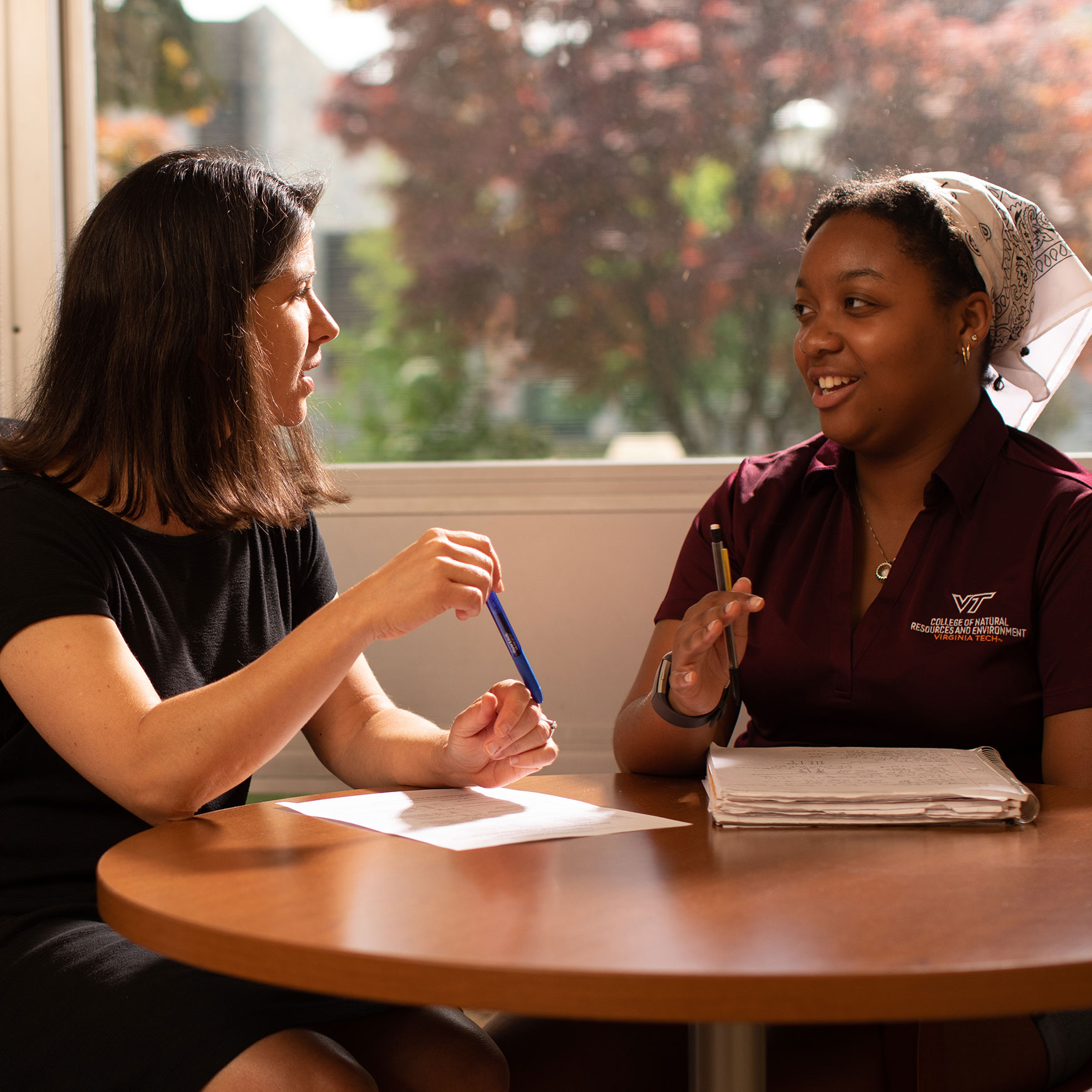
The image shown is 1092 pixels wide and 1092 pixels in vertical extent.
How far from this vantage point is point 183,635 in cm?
137

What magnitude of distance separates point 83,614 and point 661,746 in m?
0.70

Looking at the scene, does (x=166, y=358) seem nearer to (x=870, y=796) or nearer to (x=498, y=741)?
(x=498, y=741)

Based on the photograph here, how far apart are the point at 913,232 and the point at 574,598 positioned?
95cm

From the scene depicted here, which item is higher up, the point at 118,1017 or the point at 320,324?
the point at 320,324

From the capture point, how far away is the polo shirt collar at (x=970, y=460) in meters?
1.58

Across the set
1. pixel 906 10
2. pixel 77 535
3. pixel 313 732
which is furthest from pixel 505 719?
pixel 906 10

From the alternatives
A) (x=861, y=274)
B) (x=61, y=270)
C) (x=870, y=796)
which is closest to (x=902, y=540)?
(x=861, y=274)

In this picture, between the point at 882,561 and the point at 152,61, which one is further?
the point at 152,61

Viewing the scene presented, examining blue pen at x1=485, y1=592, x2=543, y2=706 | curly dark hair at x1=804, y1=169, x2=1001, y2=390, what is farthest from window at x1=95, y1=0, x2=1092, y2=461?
blue pen at x1=485, y1=592, x2=543, y2=706

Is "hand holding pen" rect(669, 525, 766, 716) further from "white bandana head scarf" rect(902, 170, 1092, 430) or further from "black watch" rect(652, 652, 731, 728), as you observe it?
"white bandana head scarf" rect(902, 170, 1092, 430)

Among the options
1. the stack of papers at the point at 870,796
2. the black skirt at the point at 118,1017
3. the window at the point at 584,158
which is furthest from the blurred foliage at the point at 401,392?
the black skirt at the point at 118,1017

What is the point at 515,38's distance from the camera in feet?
7.55

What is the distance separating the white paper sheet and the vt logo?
22.7 inches

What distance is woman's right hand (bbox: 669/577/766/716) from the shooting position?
1322 mm
